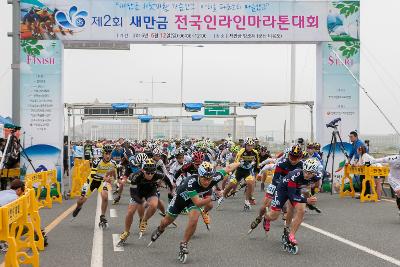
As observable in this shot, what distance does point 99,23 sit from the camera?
20.5 m

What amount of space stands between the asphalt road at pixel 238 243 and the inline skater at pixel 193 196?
402mm

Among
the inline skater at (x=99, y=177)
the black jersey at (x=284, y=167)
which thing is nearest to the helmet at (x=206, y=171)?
the black jersey at (x=284, y=167)

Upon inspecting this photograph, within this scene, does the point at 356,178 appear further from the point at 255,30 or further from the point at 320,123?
the point at 255,30

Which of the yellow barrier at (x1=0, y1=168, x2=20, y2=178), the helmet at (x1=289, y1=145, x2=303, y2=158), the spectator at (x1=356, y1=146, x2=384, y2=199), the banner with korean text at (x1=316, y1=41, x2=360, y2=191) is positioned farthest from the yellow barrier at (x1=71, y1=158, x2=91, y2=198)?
the helmet at (x1=289, y1=145, x2=303, y2=158)

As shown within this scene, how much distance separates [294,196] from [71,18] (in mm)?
13067

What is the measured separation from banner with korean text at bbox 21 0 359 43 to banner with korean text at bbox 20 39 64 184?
57 cm

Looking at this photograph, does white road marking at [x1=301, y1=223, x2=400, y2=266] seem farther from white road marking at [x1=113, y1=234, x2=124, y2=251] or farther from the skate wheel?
white road marking at [x1=113, y1=234, x2=124, y2=251]

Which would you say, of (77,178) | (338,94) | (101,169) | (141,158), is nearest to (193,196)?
(141,158)

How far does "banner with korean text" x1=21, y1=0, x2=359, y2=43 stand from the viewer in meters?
20.4

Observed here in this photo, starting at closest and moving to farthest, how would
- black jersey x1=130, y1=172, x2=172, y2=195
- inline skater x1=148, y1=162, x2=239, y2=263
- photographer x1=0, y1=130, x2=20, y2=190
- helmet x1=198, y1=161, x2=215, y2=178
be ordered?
inline skater x1=148, y1=162, x2=239, y2=263, helmet x1=198, y1=161, x2=215, y2=178, black jersey x1=130, y1=172, x2=172, y2=195, photographer x1=0, y1=130, x2=20, y2=190

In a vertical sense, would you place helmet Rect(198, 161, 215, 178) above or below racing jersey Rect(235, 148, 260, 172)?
above

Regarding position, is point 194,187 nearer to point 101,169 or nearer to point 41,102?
point 101,169

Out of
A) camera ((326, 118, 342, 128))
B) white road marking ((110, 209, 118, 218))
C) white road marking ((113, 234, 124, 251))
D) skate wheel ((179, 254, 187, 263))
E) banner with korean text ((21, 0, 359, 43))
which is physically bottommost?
white road marking ((110, 209, 118, 218))

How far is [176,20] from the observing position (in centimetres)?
2064
